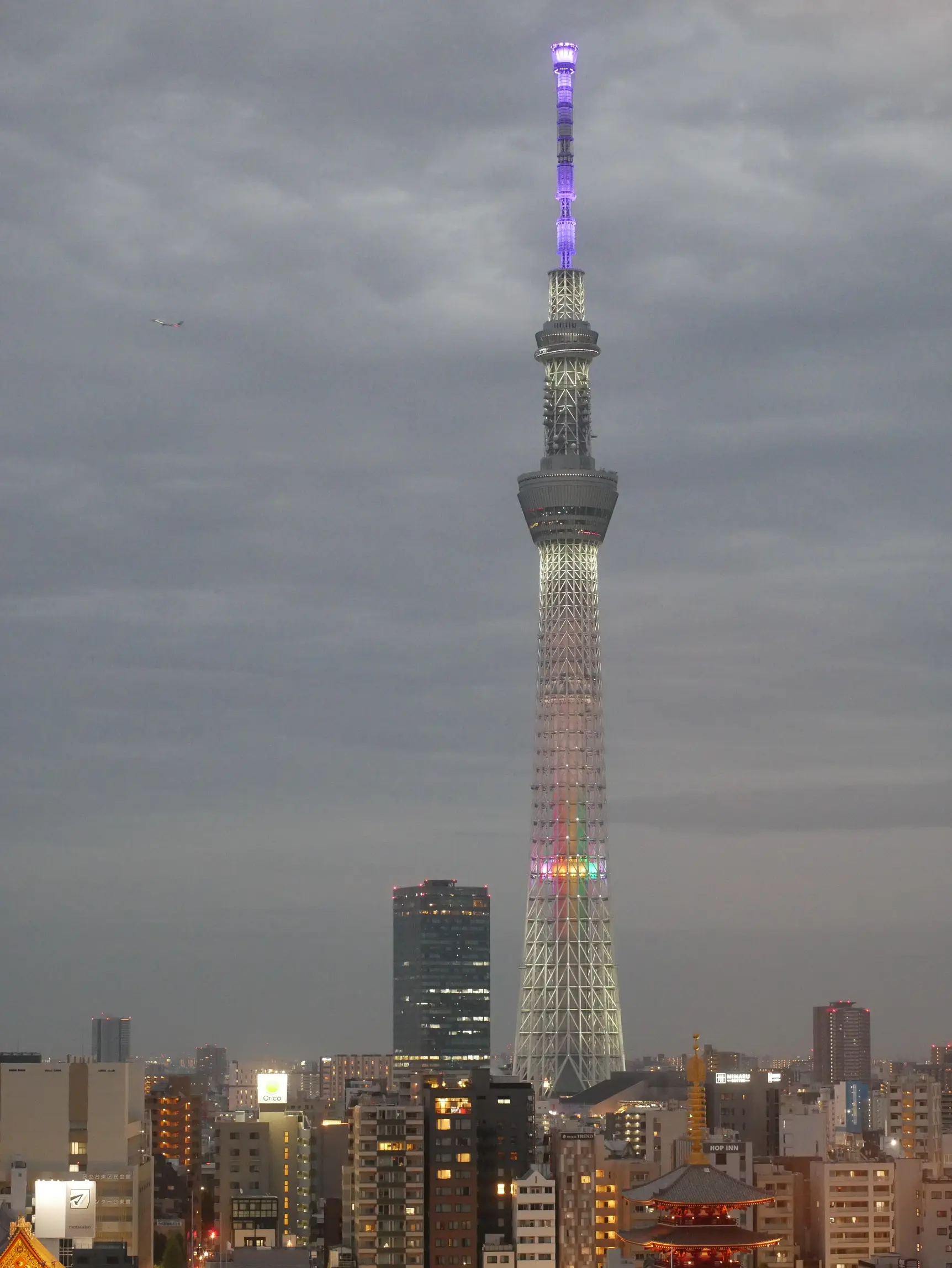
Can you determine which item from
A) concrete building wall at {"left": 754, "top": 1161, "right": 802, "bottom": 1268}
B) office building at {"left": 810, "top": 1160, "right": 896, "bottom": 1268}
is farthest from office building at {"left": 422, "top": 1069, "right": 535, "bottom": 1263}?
office building at {"left": 810, "top": 1160, "right": 896, "bottom": 1268}

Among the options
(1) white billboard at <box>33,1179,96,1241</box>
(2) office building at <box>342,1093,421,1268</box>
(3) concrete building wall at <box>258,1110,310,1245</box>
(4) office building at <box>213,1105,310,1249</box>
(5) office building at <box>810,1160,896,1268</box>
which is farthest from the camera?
(3) concrete building wall at <box>258,1110,310,1245</box>

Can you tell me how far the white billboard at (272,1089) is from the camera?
296ft

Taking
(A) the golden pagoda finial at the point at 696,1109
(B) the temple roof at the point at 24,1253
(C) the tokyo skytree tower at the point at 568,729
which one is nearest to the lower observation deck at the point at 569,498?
(C) the tokyo skytree tower at the point at 568,729

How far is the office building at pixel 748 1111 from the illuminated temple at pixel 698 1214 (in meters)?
35.1

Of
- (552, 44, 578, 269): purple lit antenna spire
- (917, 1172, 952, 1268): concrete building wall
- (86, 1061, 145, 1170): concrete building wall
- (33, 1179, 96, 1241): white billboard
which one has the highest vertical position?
(552, 44, 578, 269): purple lit antenna spire

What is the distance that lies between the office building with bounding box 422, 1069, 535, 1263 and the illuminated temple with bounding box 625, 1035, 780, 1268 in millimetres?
13665

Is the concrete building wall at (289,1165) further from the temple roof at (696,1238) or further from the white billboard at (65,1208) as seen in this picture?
the temple roof at (696,1238)

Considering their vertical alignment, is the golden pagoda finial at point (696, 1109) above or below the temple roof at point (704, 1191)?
above

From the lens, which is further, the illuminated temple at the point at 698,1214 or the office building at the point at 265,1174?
the office building at the point at 265,1174

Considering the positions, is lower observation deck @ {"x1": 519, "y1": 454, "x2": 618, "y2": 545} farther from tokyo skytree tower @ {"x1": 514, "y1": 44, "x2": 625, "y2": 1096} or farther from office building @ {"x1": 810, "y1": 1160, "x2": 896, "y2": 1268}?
office building @ {"x1": 810, "y1": 1160, "x2": 896, "y2": 1268}

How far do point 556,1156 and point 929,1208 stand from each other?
36.2 ft

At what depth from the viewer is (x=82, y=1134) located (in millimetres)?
63938

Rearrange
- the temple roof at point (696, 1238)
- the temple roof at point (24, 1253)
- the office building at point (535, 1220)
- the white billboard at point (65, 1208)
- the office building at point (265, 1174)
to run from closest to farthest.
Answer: the temple roof at point (24, 1253)
the temple roof at point (696, 1238)
the white billboard at point (65, 1208)
the office building at point (535, 1220)
the office building at point (265, 1174)

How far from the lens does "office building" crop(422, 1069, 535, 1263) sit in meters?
69.6
